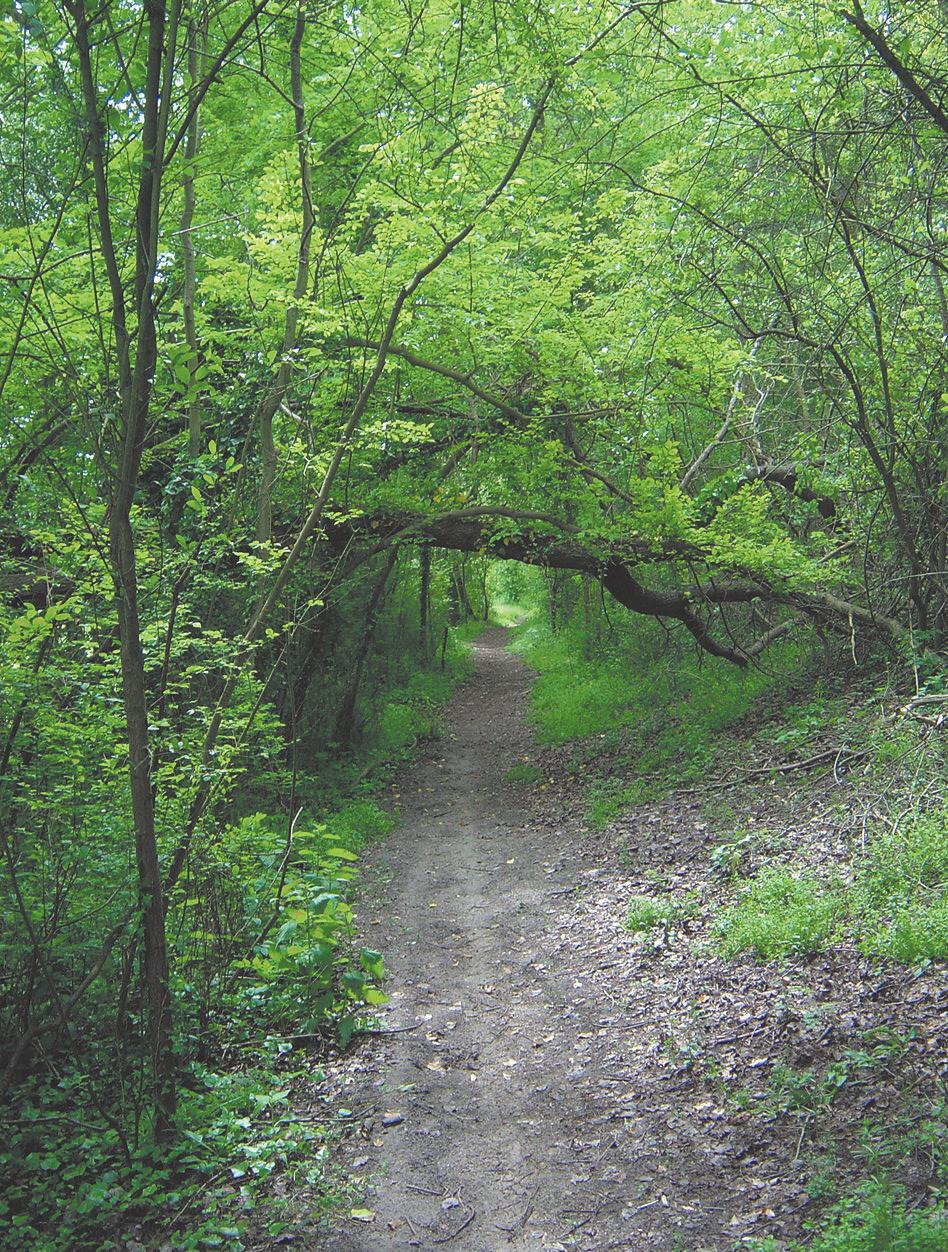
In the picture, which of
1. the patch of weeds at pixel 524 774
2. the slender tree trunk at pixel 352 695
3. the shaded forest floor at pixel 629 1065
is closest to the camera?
the shaded forest floor at pixel 629 1065

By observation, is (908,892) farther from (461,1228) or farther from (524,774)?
(524,774)

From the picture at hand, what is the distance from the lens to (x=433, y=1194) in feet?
13.0

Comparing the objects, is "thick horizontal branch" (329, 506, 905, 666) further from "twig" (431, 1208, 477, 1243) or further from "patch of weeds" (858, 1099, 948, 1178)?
"twig" (431, 1208, 477, 1243)

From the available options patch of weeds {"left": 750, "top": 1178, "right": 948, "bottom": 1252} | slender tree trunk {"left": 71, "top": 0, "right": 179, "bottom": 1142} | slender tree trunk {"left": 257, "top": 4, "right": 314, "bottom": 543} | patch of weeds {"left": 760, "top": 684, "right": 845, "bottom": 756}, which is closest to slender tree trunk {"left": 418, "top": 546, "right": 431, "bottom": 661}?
patch of weeds {"left": 760, "top": 684, "right": 845, "bottom": 756}

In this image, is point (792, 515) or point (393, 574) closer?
point (792, 515)

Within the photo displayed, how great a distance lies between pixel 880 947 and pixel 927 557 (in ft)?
14.9

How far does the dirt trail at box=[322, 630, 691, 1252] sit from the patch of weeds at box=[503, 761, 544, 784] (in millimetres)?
2472

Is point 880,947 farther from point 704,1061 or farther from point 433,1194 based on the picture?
point 433,1194

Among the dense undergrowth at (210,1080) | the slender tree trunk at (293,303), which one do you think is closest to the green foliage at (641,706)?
the dense undergrowth at (210,1080)

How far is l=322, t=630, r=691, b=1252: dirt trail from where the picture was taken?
3.76m

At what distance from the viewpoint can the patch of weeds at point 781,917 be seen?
5.38 m

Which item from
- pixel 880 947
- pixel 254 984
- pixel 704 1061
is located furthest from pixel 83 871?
pixel 880 947

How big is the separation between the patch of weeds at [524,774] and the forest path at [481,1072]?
227cm

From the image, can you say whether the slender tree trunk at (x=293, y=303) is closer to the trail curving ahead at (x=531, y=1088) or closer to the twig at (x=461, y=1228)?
the trail curving ahead at (x=531, y=1088)
